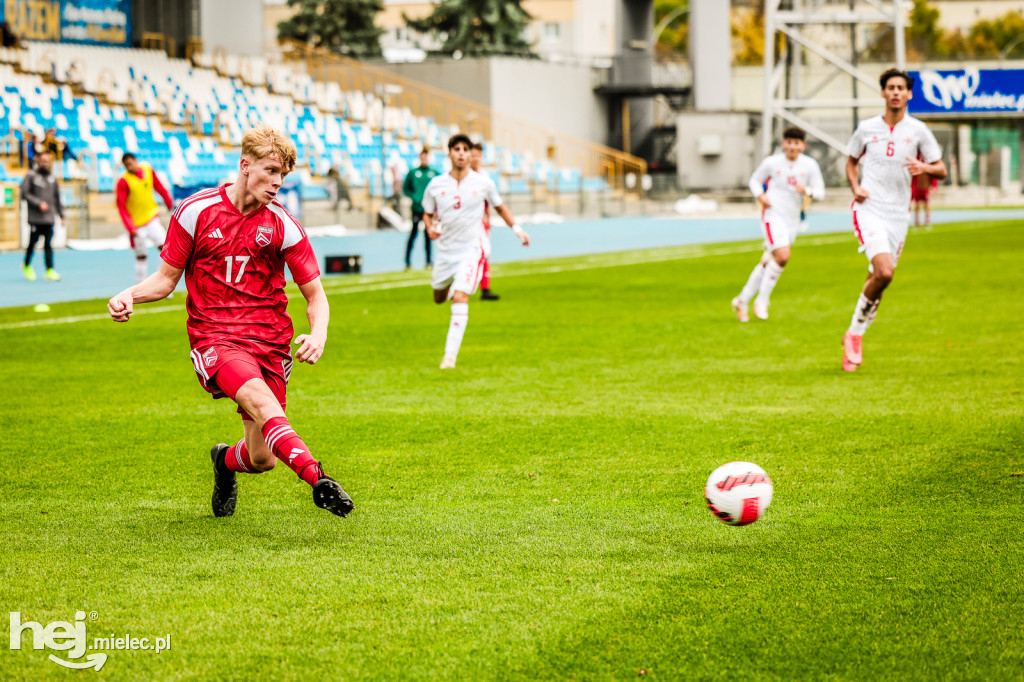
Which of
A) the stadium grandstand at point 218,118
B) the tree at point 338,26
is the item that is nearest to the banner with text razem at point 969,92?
the stadium grandstand at point 218,118

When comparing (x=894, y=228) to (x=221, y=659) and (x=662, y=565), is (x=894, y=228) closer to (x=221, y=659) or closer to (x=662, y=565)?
(x=662, y=565)

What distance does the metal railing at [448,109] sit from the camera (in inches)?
2060

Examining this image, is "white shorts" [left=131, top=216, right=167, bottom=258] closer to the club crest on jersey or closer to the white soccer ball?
the club crest on jersey

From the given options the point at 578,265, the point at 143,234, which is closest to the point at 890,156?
the point at 143,234

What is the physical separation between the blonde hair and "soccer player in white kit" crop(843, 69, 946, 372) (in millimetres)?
6315

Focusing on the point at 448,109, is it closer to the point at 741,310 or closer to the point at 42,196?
the point at 42,196

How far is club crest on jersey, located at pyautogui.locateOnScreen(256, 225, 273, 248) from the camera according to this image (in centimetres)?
552

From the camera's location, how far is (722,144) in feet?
181

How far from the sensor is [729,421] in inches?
329

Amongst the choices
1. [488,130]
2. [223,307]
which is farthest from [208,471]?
[488,130]

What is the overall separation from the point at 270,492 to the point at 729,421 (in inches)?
128

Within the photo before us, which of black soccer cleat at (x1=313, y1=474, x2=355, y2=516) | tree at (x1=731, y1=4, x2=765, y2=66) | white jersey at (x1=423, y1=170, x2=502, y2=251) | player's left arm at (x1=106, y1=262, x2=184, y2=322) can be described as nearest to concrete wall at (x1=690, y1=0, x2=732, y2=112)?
tree at (x1=731, y1=4, x2=765, y2=66)

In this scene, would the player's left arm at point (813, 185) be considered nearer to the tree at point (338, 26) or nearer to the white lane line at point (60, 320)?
the white lane line at point (60, 320)

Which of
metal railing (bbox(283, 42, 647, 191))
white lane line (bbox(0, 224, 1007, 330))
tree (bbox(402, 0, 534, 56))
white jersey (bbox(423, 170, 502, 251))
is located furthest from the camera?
tree (bbox(402, 0, 534, 56))
